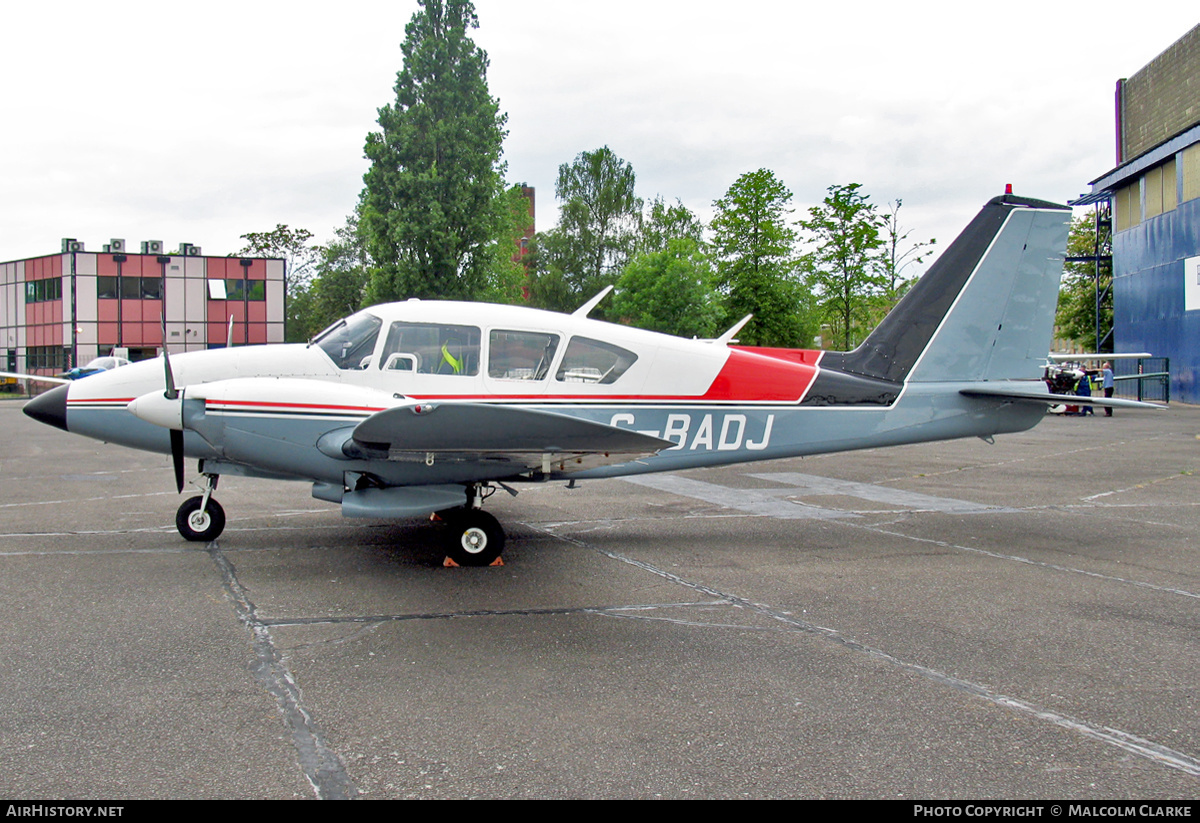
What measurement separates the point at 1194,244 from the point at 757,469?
90.1 ft

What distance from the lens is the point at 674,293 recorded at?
5312 centimetres

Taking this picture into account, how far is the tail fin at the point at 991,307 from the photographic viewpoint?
330 inches

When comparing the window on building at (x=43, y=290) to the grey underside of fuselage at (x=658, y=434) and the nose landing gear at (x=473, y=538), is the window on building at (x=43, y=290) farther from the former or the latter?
the nose landing gear at (x=473, y=538)

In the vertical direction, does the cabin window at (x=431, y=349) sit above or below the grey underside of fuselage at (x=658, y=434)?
above

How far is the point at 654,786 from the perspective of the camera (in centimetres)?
311

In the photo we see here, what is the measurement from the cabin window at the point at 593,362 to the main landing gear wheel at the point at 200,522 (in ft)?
11.4

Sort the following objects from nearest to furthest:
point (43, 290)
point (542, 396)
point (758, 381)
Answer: point (542, 396) < point (758, 381) < point (43, 290)

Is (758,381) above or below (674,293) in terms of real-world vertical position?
below

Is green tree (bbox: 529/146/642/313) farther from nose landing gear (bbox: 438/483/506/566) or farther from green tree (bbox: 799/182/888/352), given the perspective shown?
nose landing gear (bbox: 438/483/506/566)

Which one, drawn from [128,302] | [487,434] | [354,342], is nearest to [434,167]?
[128,302]

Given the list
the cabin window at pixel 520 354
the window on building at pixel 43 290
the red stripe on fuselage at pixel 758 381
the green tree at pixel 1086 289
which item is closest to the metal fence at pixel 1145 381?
the green tree at pixel 1086 289

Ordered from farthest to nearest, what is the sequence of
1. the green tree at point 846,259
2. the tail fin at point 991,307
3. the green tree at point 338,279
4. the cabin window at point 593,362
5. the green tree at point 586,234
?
the green tree at point 338,279 < the green tree at point 586,234 < the green tree at point 846,259 < the tail fin at point 991,307 < the cabin window at point 593,362

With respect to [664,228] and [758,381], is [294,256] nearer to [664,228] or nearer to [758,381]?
[664,228]

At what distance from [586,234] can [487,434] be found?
57627mm
